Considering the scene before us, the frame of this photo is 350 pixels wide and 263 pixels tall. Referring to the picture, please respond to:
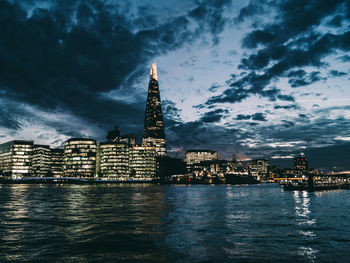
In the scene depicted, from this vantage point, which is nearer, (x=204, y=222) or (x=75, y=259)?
(x=75, y=259)

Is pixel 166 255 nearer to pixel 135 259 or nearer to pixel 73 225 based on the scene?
pixel 135 259

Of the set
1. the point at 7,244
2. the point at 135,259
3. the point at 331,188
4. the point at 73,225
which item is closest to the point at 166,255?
the point at 135,259

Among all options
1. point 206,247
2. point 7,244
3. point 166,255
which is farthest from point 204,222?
point 7,244

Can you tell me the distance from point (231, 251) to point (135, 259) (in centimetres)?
731

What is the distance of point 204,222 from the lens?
36.6 metres

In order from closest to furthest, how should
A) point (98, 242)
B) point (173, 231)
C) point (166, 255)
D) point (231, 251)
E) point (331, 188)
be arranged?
1. point (166, 255)
2. point (231, 251)
3. point (98, 242)
4. point (173, 231)
5. point (331, 188)

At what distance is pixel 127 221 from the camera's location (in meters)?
36.2

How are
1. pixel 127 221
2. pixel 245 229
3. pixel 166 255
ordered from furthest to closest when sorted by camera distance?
1. pixel 127 221
2. pixel 245 229
3. pixel 166 255

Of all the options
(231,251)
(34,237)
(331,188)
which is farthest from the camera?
(331,188)

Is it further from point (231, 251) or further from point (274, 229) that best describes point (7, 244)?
point (274, 229)

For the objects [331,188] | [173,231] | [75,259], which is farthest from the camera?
[331,188]

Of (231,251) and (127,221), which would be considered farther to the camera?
(127,221)

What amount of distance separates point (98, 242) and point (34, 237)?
6.45 meters

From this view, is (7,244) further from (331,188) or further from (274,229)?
(331,188)
